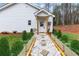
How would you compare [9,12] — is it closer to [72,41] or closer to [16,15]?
[16,15]

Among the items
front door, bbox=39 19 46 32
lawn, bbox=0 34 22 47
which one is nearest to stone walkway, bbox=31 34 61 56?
Result: front door, bbox=39 19 46 32

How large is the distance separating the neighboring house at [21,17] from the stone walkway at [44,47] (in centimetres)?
13

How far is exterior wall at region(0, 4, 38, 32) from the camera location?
10.3 feet

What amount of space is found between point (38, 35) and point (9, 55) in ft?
1.04

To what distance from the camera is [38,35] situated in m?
3.19

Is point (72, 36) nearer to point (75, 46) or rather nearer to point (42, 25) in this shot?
point (75, 46)

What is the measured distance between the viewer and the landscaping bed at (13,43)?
3092mm

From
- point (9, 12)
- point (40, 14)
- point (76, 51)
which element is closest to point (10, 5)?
point (9, 12)

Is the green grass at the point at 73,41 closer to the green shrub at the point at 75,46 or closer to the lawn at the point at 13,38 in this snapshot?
the green shrub at the point at 75,46

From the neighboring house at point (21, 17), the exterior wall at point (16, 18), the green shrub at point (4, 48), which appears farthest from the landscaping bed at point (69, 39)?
the green shrub at point (4, 48)

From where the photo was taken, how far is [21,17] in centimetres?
315

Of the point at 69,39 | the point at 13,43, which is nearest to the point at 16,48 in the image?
the point at 13,43

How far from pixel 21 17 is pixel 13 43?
0.24m

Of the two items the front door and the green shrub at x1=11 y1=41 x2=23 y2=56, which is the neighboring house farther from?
the green shrub at x1=11 y1=41 x2=23 y2=56
